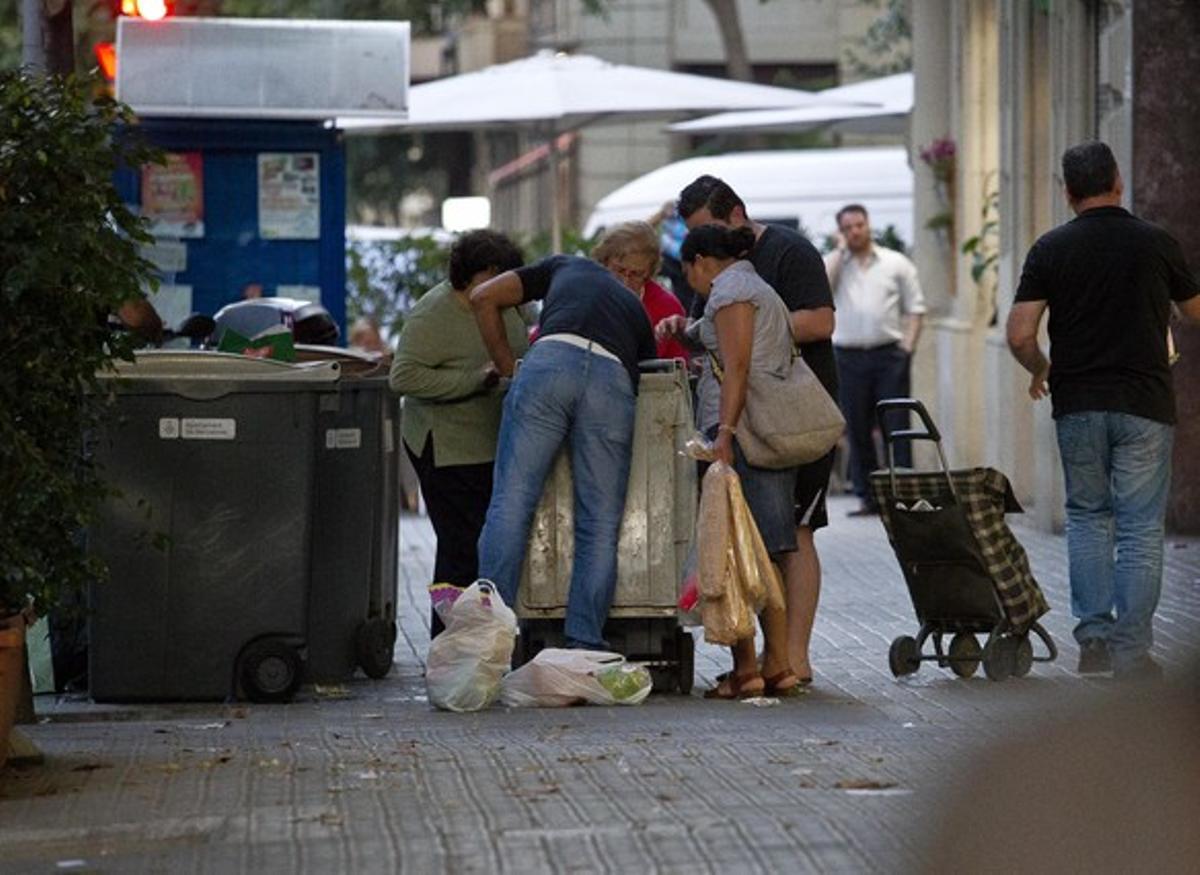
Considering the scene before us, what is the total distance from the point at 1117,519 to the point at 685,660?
5.37 feet

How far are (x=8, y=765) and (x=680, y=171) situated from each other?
19.5m

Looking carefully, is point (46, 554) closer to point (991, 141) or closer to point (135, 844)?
point (135, 844)

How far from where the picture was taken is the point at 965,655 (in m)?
11.3


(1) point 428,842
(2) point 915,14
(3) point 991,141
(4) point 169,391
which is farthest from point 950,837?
(2) point 915,14

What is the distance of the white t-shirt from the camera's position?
20.1 m

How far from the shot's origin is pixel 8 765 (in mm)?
8977

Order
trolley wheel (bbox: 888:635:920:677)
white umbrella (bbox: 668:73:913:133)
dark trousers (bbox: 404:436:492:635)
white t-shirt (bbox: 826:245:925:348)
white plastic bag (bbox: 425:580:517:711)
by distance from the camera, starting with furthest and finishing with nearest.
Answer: white umbrella (bbox: 668:73:913:133) → white t-shirt (bbox: 826:245:925:348) → dark trousers (bbox: 404:436:492:635) → trolley wheel (bbox: 888:635:920:677) → white plastic bag (bbox: 425:580:517:711)

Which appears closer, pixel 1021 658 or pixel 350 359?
pixel 1021 658

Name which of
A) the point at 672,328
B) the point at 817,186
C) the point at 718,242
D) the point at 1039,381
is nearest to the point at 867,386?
the point at 817,186

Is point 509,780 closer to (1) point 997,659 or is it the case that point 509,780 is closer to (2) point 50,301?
(2) point 50,301

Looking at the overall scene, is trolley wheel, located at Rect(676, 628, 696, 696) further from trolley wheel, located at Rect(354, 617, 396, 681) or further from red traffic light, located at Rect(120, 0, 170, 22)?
red traffic light, located at Rect(120, 0, 170, 22)

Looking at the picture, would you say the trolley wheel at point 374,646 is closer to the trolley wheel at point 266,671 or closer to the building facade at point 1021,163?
the trolley wheel at point 266,671

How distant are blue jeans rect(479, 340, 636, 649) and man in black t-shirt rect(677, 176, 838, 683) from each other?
2.23 ft

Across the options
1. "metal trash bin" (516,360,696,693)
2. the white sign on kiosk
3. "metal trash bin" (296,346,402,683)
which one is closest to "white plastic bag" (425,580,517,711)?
"metal trash bin" (516,360,696,693)
